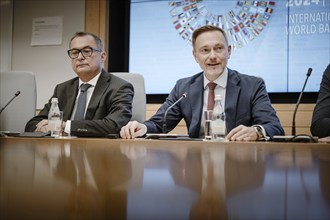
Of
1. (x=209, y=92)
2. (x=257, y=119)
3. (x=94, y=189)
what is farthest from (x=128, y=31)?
(x=94, y=189)

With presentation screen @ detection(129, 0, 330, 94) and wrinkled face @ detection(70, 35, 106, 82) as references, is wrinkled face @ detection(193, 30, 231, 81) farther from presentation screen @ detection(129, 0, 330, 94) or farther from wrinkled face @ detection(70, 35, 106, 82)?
presentation screen @ detection(129, 0, 330, 94)

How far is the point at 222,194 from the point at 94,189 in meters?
0.07

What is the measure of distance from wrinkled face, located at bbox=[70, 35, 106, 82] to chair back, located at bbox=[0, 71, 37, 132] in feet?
1.14

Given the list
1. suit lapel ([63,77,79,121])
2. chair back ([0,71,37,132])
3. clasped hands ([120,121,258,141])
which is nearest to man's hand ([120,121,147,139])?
clasped hands ([120,121,258,141])

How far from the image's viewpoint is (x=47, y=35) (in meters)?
3.65

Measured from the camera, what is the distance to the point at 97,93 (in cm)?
231

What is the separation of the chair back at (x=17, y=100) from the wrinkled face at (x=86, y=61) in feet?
1.14

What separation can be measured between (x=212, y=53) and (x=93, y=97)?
78 centimetres

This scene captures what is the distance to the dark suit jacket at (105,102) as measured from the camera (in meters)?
2.14

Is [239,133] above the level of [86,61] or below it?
below

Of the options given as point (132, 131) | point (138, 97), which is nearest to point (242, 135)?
point (132, 131)

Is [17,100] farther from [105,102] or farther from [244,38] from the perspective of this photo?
[244,38]

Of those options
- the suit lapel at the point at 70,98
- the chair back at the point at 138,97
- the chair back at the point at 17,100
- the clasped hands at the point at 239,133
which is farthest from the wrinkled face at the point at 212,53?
the chair back at the point at 17,100

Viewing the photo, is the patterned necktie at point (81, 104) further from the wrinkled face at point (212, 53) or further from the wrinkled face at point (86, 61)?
the wrinkled face at point (212, 53)
